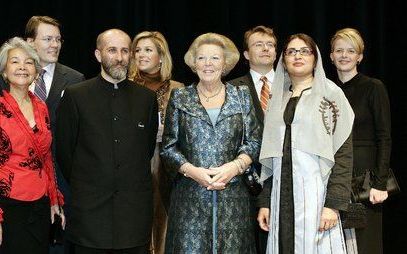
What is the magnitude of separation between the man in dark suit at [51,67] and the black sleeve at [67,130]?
0.70 meters

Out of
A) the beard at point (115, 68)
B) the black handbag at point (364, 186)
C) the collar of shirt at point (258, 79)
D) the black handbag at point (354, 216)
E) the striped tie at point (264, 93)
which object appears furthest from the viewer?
the collar of shirt at point (258, 79)

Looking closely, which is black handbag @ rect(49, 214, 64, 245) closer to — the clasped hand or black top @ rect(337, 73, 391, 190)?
the clasped hand

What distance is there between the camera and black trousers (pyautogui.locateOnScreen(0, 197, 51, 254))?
10.9 ft

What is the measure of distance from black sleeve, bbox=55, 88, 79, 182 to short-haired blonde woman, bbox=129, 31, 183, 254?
0.80 m

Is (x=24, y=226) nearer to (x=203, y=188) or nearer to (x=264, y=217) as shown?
(x=203, y=188)

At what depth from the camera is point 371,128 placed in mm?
3973

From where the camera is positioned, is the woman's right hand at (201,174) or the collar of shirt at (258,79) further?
the collar of shirt at (258,79)

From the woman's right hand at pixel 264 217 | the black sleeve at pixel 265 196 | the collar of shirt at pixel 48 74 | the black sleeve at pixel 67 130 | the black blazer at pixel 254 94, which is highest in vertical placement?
the collar of shirt at pixel 48 74

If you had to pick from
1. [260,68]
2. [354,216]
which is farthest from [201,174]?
[260,68]

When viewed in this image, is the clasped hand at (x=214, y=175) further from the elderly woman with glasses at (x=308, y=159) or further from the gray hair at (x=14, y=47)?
the gray hair at (x=14, y=47)

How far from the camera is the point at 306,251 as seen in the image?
10.5 ft

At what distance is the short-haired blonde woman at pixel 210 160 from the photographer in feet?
11.1

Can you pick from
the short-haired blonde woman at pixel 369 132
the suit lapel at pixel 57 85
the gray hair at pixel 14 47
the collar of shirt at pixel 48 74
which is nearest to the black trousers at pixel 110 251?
the gray hair at pixel 14 47

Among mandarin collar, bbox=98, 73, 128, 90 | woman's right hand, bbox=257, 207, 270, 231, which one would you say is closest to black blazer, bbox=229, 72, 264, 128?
woman's right hand, bbox=257, 207, 270, 231
